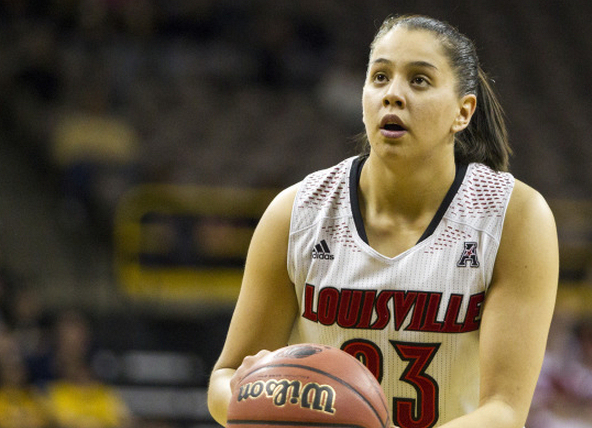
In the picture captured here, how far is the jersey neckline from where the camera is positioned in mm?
2895

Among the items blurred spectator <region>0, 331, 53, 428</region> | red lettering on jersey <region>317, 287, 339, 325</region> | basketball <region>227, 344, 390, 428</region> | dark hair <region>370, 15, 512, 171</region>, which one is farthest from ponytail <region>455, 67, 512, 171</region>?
blurred spectator <region>0, 331, 53, 428</region>

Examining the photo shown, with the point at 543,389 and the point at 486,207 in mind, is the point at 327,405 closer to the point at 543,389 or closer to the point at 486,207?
the point at 486,207

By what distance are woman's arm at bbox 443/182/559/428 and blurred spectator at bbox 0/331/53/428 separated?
462 centimetres

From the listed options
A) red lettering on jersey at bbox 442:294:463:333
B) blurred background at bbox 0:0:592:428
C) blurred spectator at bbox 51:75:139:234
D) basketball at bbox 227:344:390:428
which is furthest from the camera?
blurred spectator at bbox 51:75:139:234

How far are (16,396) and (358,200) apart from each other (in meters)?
4.56

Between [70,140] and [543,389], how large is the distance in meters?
4.88

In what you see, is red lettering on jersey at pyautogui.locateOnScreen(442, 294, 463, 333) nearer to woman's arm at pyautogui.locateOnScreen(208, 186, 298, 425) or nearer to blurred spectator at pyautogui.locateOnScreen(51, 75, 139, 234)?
woman's arm at pyautogui.locateOnScreen(208, 186, 298, 425)

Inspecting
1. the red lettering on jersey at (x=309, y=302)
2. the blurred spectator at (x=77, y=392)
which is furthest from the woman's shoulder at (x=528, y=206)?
the blurred spectator at (x=77, y=392)

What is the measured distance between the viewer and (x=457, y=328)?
9.22ft

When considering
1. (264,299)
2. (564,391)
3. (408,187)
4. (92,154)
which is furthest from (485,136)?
(92,154)

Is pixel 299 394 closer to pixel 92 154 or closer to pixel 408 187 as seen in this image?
pixel 408 187

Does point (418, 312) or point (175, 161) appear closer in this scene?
point (418, 312)

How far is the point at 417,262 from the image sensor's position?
9.29 feet

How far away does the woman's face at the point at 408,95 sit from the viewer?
274 cm
